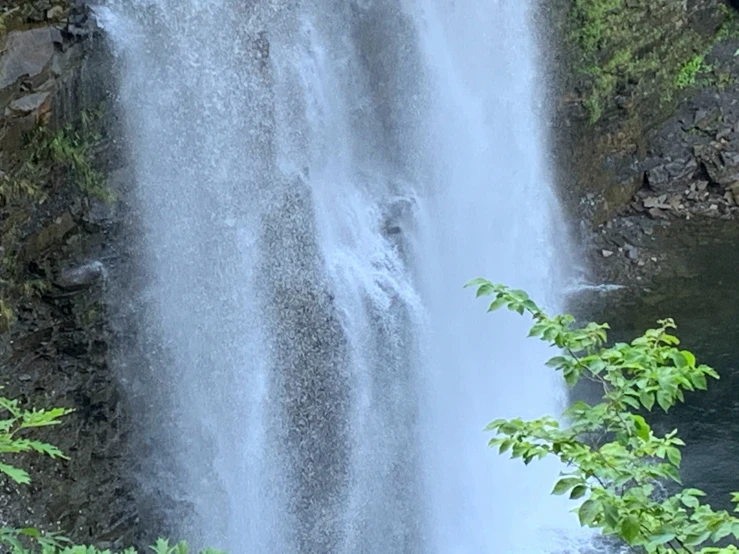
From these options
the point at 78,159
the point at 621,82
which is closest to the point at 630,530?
the point at 78,159

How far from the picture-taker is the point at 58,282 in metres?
6.80

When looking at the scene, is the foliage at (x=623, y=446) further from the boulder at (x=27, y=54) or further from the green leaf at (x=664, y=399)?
the boulder at (x=27, y=54)

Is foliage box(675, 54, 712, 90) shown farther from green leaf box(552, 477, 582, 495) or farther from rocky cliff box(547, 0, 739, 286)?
green leaf box(552, 477, 582, 495)

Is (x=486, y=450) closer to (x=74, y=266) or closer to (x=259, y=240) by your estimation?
(x=259, y=240)

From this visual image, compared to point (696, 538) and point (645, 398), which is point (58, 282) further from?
point (696, 538)

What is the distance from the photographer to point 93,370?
7.07 metres

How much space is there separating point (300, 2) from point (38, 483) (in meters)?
4.59

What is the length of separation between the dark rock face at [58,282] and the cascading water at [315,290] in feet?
0.98

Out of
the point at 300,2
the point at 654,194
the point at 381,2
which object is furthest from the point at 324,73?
the point at 654,194

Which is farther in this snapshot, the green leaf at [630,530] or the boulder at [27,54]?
the boulder at [27,54]

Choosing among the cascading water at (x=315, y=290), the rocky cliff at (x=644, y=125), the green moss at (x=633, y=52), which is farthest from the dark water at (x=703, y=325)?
the green moss at (x=633, y=52)

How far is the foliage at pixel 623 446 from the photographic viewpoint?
283 centimetres

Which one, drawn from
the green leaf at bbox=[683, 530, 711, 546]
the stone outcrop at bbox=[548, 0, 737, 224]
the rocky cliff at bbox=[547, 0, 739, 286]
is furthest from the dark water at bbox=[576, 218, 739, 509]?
the green leaf at bbox=[683, 530, 711, 546]

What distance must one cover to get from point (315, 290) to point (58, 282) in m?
2.18
